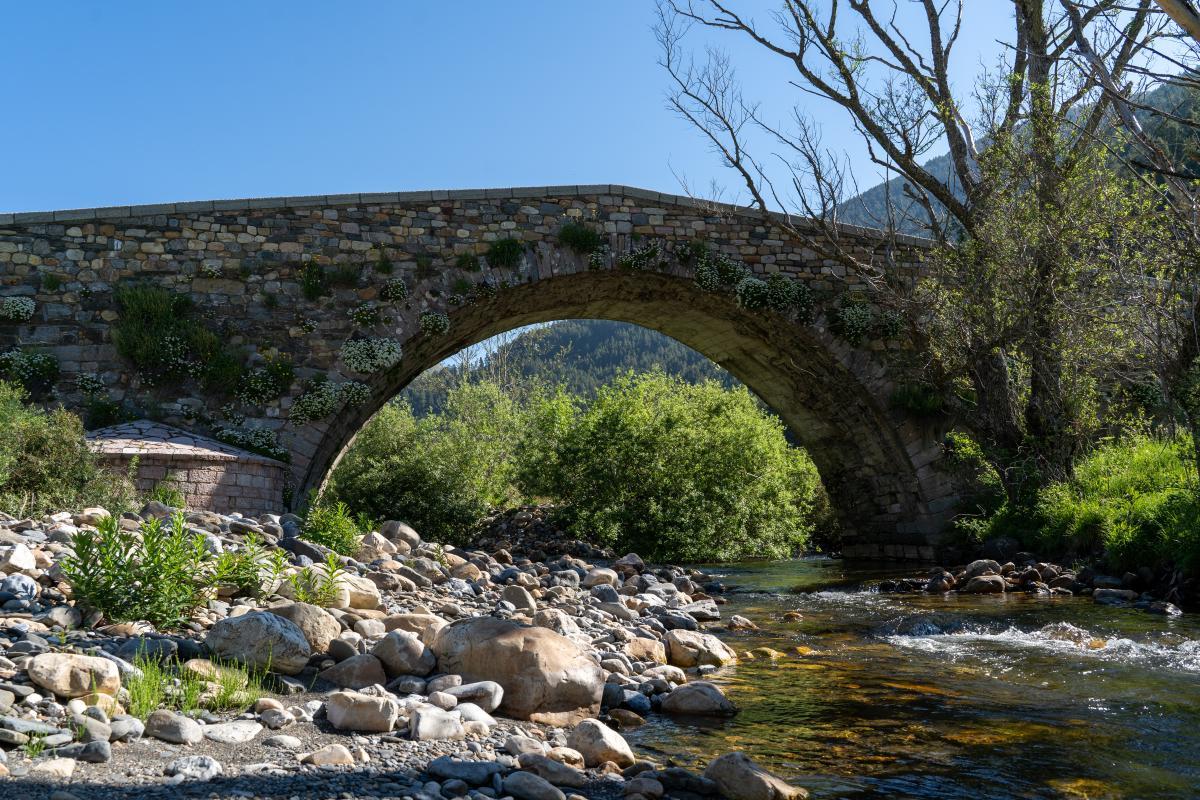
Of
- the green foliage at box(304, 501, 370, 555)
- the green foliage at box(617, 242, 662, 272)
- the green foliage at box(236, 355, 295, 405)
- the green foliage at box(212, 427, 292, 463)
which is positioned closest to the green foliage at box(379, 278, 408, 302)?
the green foliage at box(236, 355, 295, 405)

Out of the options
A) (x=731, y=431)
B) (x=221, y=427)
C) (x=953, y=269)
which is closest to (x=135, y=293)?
(x=221, y=427)

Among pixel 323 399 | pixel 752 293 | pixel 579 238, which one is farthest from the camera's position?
pixel 752 293

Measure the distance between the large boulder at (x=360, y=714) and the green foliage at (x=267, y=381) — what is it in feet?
30.7

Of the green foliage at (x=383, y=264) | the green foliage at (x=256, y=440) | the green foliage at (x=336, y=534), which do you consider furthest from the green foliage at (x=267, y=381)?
the green foliage at (x=336, y=534)

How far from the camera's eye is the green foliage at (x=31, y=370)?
11500mm

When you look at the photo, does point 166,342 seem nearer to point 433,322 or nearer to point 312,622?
point 433,322

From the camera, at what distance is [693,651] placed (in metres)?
5.73

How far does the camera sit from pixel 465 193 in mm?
13133

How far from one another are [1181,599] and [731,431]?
362 inches

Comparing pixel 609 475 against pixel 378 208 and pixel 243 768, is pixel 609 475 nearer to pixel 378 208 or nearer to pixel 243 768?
pixel 378 208

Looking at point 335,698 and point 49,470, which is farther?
point 49,470

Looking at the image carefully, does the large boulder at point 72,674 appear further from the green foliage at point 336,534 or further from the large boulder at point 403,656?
the green foliage at point 336,534

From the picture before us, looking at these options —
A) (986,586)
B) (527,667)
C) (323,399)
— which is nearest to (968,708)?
(527,667)

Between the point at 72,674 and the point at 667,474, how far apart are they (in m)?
13.2
